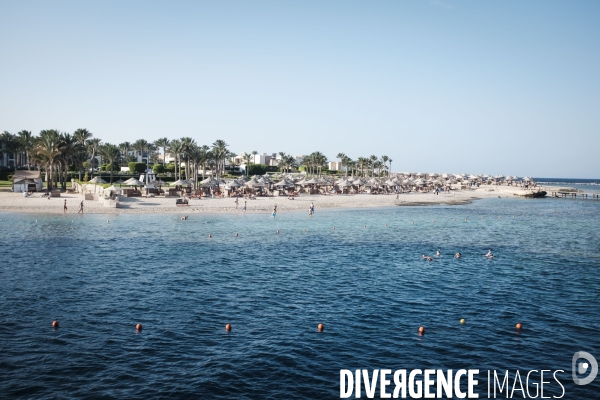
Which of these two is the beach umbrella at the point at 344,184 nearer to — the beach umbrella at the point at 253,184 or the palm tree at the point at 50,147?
the beach umbrella at the point at 253,184

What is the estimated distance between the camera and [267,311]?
732 inches

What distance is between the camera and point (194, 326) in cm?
1667

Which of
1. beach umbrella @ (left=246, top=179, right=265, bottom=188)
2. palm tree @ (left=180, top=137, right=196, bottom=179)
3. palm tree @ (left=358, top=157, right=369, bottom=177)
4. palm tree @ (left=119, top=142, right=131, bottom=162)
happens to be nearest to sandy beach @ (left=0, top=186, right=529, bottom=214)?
beach umbrella @ (left=246, top=179, right=265, bottom=188)

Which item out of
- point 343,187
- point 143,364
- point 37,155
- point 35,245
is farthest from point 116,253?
point 343,187

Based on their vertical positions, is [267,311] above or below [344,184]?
below

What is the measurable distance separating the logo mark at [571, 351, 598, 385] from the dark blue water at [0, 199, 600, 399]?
0.26 m

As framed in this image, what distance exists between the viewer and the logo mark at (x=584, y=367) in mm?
13352

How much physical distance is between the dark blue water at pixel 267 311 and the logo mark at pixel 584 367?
0.87ft

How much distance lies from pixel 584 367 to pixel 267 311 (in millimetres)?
11403

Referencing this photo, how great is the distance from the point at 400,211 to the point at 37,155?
5696 cm

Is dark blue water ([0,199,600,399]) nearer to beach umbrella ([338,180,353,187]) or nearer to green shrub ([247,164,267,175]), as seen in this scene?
beach umbrella ([338,180,353,187])

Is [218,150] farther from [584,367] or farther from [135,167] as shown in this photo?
[584,367]

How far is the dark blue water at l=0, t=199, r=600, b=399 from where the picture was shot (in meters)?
13.0

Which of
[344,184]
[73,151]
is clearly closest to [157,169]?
[73,151]
